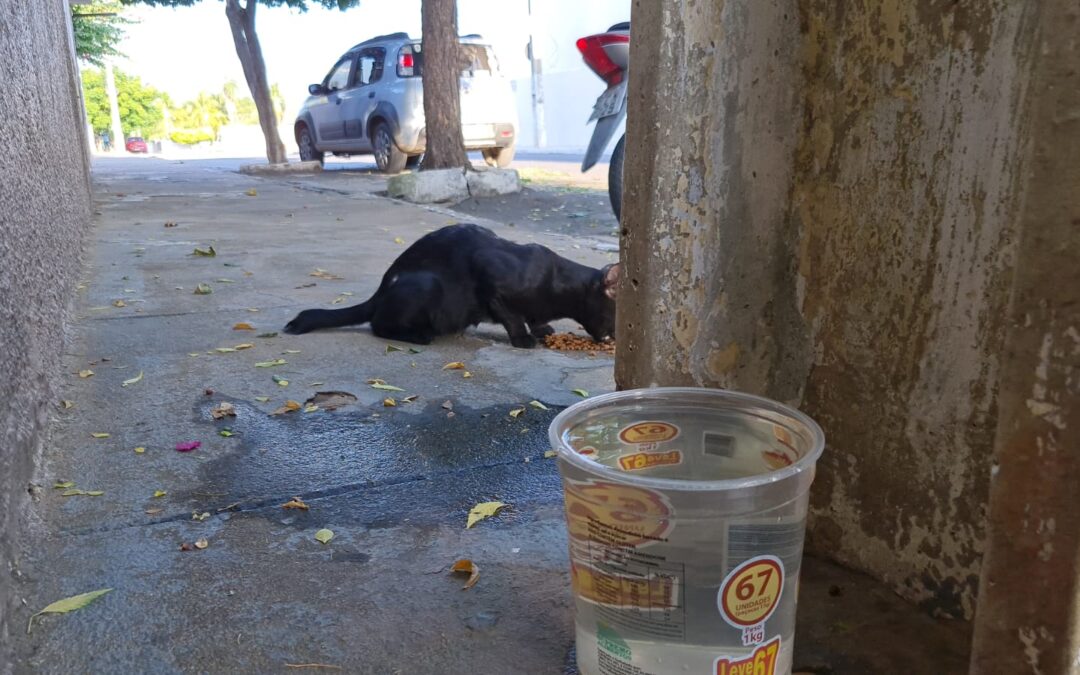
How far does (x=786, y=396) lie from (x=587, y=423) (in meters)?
0.57

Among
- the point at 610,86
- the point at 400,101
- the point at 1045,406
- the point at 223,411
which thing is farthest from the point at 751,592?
the point at 400,101

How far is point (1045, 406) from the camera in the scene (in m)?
0.86

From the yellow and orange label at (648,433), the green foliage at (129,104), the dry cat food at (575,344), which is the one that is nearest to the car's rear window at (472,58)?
the dry cat food at (575,344)

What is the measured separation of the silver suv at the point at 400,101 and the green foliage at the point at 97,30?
575 inches

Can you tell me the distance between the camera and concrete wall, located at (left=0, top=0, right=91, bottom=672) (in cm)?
174

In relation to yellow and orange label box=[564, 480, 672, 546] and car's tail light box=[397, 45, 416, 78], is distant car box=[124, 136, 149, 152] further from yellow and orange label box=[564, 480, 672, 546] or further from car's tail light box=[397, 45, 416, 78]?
yellow and orange label box=[564, 480, 672, 546]

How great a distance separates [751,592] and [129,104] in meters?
54.7

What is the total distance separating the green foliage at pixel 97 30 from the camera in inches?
1029

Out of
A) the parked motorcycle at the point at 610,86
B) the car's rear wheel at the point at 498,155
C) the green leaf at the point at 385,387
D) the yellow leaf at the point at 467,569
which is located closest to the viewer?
the yellow leaf at the point at 467,569

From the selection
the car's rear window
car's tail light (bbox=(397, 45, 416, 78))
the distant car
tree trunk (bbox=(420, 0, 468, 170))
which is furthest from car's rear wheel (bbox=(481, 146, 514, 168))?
the distant car

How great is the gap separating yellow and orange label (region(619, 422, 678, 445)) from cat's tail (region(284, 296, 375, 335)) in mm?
2596

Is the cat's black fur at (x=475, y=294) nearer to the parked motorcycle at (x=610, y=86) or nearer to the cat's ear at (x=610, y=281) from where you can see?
the cat's ear at (x=610, y=281)

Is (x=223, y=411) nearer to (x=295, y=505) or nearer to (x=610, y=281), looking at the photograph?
(x=295, y=505)

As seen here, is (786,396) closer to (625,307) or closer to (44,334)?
(625,307)
